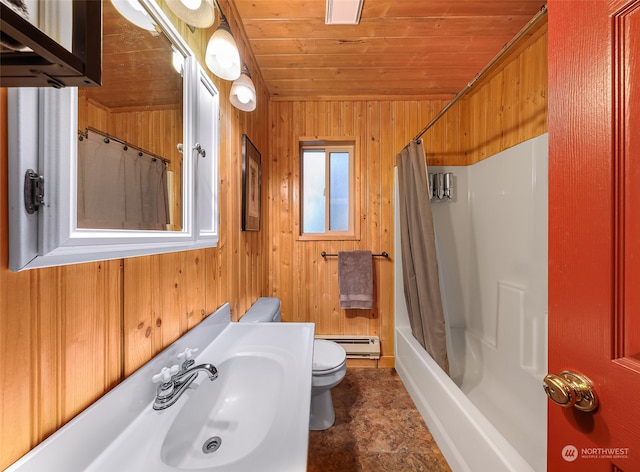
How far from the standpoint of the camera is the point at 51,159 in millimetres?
384

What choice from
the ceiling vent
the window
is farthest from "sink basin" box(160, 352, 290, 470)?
the ceiling vent

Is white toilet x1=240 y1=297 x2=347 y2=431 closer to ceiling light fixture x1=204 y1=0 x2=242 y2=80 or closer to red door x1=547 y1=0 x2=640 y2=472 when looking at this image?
red door x1=547 y1=0 x2=640 y2=472

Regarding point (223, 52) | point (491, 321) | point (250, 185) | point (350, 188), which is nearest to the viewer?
point (223, 52)

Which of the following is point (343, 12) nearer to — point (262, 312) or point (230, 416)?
point (262, 312)

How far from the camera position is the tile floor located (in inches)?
47.3

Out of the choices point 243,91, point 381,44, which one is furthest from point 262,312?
point 381,44

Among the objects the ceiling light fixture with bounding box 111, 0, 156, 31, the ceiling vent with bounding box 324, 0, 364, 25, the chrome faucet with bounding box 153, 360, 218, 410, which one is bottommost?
the chrome faucet with bounding box 153, 360, 218, 410

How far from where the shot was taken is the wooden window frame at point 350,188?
207 centimetres

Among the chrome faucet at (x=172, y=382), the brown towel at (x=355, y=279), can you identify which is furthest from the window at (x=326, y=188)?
the chrome faucet at (x=172, y=382)

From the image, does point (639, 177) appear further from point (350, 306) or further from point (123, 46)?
point (350, 306)

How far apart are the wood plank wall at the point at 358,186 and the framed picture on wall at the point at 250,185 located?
369 millimetres

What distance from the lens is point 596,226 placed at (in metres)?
0.41

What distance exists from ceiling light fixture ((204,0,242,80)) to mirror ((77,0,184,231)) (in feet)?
0.47

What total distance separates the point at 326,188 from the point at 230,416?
1.77 metres
